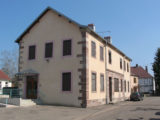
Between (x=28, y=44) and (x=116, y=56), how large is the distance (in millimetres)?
13009

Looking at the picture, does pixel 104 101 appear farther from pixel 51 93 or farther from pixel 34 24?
pixel 34 24

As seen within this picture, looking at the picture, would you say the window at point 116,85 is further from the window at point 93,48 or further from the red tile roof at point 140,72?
the red tile roof at point 140,72

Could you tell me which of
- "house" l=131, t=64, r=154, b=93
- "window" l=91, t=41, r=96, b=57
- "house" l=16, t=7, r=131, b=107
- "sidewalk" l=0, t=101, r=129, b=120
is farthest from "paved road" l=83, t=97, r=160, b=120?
"house" l=131, t=64, r=154, b=93

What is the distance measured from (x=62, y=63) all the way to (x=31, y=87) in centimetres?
454

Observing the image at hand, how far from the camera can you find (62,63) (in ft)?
62.9

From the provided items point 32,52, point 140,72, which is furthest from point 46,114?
point 140,72

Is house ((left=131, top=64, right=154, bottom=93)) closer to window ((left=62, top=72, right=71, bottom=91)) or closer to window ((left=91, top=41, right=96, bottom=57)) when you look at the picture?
window ((left=91, top=41, right=96, bottom=57))

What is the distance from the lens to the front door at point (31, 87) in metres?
20.4

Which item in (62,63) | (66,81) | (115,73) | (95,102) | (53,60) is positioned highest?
(53,60)

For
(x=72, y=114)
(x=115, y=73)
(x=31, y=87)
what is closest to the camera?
(x=72, y=114)

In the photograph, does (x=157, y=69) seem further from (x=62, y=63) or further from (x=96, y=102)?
(x=62, y=63)

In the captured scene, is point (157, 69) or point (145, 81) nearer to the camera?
point (157, 69)

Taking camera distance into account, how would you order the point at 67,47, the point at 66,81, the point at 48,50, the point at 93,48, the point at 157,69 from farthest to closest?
the point at 157,69 → the point at 48,50 → the point at 93,48 → the point at 67,47 → the point at 66,81

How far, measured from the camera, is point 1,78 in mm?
43406
